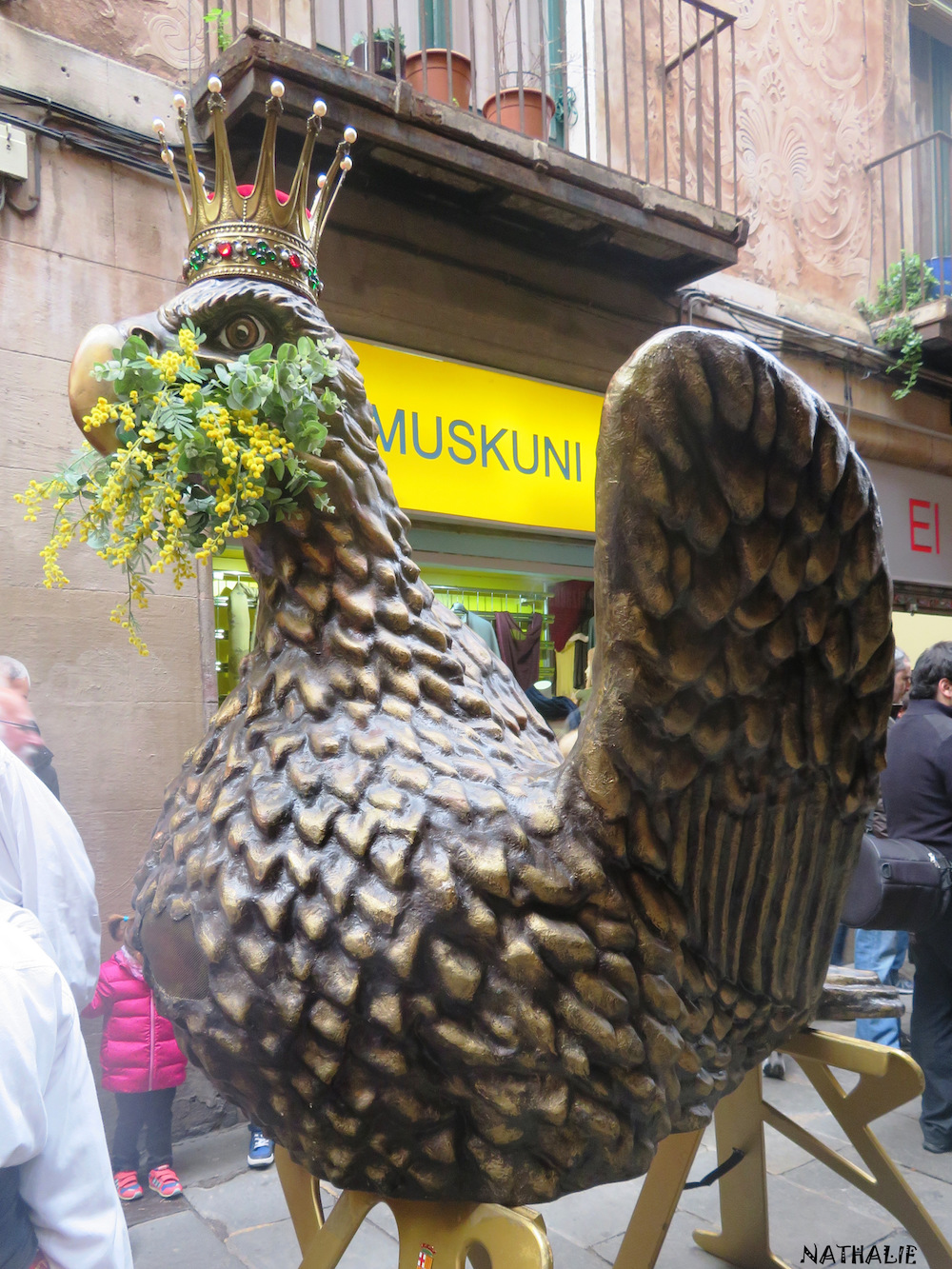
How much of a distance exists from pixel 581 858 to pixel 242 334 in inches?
28.9

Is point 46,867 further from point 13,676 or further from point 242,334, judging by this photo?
point 242,334

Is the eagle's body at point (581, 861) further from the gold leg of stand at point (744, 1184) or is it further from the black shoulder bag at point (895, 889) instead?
the gold leg of stand at point (744, 1184)

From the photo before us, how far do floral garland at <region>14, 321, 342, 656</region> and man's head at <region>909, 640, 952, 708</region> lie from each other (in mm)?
2593

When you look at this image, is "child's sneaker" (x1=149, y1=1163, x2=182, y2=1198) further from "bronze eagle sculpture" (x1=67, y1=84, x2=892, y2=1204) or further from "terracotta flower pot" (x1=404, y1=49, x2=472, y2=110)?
"terracotta flower pot" (x1=404, y1=49, x2=472, y2=110)

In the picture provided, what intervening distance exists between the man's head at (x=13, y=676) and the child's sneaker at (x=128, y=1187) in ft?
4.13

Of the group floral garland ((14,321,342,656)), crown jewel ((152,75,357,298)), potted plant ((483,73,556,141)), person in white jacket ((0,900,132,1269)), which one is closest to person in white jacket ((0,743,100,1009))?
person in white jacket ((0,900,132,1269))

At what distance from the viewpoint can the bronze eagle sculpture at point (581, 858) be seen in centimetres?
82

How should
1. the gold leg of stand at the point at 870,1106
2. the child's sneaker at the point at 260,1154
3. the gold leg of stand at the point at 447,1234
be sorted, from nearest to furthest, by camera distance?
the gold leg of stand at the point at 447,1234, the gold leg of stand at the point at 870,1106, the child's sneaker at the point at 260,1154

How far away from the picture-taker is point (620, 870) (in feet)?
3.06

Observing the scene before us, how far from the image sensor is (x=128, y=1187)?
241 centimetres

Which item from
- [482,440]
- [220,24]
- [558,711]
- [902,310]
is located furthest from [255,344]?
[902,310]

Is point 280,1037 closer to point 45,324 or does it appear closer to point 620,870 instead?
point 620,870

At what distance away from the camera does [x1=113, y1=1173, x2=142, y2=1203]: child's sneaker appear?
2399 millimetres

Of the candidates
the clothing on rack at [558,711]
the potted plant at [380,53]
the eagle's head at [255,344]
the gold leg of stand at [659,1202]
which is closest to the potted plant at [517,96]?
the potted plant at [380,53]
